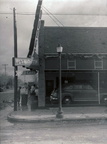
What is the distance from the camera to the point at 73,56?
21000 millimetres

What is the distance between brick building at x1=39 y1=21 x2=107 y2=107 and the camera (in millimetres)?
20484

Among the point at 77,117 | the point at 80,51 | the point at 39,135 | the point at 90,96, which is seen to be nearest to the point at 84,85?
the point at 90,96

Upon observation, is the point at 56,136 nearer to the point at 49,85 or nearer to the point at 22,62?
the point at 22,62

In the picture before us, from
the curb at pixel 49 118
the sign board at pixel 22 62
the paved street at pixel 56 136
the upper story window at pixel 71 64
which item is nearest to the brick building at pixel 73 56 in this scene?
the upper story window at pixel 71 64

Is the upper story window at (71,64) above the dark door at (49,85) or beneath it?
above

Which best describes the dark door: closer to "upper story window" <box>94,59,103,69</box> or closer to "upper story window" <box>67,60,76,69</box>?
"upper story window" <box>67,60,76,69</box>

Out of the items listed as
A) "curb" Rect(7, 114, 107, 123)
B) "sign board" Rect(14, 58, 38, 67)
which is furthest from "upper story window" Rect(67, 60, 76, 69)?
"curb" Rect(7, 114, 107, 123)

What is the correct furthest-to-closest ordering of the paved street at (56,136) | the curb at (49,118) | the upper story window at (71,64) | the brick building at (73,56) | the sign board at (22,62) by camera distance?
the upper story window at (71,64)
the brick building at (73,56)
the sign board at (22,62)
the curb at (49,118)
the paved street at (56,136)

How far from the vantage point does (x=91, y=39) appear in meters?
23.2

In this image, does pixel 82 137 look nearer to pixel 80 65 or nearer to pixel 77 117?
pixel 77 117

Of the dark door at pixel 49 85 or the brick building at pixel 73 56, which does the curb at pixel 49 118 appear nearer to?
the brick building at pixel 73 56

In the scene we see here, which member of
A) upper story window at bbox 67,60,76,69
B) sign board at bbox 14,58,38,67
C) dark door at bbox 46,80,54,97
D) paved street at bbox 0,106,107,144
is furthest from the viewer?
dark door at bbox 46,80,54,97

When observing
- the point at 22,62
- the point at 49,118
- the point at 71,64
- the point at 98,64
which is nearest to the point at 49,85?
the point at 71,64

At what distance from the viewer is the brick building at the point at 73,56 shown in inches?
806
